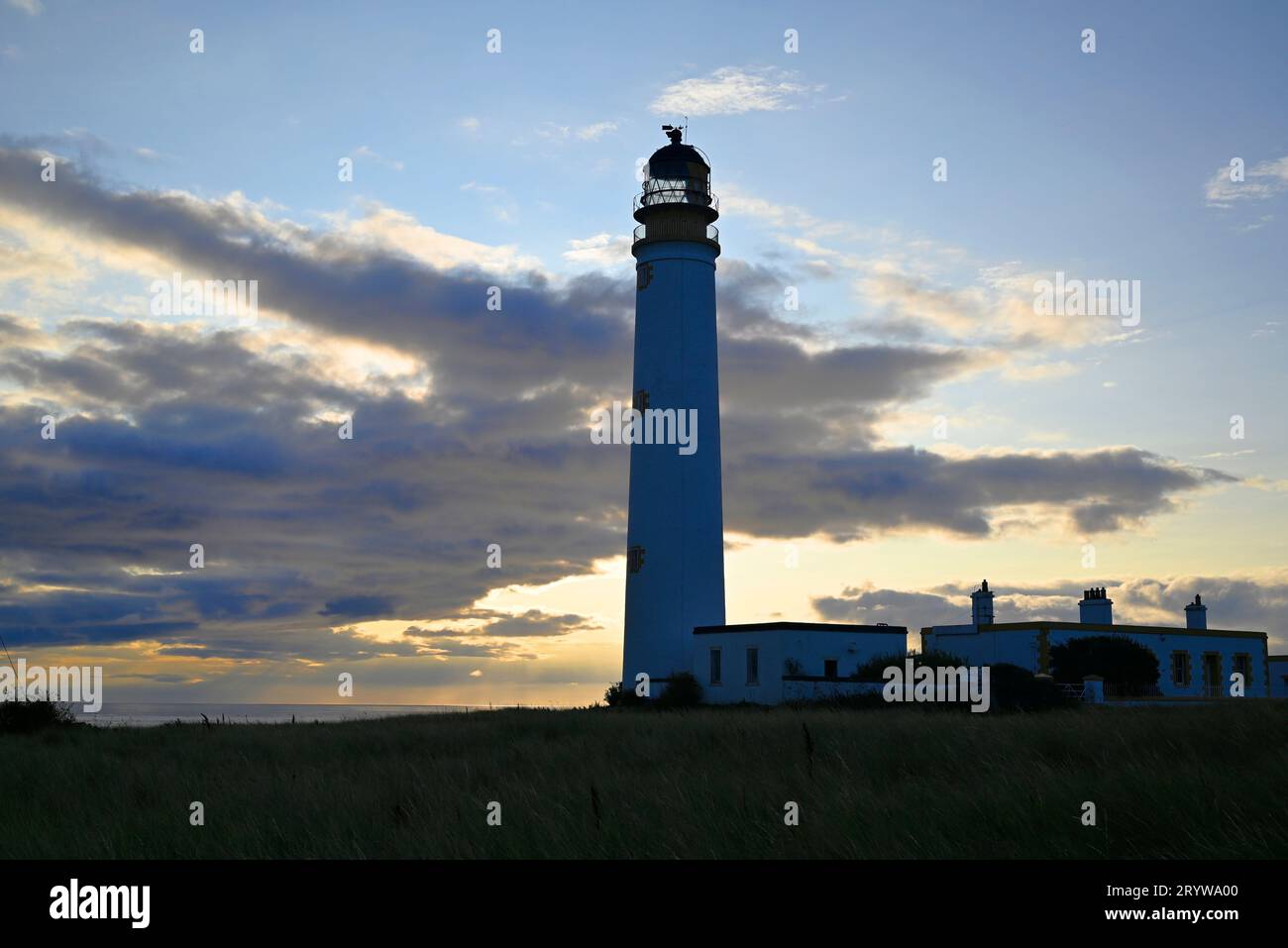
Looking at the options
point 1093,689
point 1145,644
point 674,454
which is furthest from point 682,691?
point 1145,644

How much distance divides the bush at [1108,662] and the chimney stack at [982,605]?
5.57 meters

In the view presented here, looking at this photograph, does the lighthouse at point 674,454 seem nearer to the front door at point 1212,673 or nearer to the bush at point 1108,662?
the bush at point 1108,662

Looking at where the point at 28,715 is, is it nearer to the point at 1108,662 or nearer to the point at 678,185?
the point at 678,185

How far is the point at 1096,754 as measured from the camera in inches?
516

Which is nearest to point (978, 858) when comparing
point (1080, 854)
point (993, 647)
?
point (1080, 854)

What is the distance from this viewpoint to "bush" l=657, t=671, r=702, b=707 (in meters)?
37.2

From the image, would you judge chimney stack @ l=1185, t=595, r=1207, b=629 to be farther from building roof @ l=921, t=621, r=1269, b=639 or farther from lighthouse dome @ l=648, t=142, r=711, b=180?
lighthouse dome @ l=648, t=142, r=711, b=180

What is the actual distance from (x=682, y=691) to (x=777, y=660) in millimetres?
3698

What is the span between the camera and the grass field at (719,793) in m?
9.05

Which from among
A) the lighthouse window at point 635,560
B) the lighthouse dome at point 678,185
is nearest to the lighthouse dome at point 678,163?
the lighthouse dome at point 678,185

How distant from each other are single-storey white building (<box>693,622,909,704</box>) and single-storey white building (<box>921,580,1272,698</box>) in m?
5.02

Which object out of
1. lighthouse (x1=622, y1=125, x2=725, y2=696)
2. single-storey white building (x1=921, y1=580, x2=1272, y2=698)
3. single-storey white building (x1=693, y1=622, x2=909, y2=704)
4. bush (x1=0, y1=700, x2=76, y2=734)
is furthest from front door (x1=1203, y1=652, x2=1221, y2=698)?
bush (x1=0, y1=700, x2=76, y2=734)
